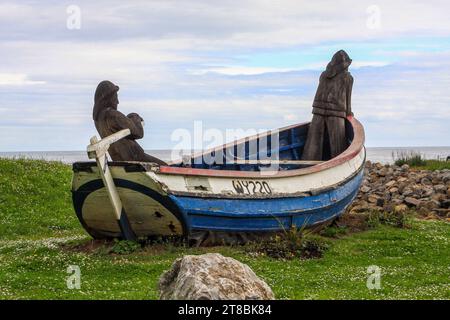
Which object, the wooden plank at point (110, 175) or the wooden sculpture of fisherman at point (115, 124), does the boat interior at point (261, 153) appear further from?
the wooden plank at point (110, 175)

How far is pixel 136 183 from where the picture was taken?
15555 millimetres

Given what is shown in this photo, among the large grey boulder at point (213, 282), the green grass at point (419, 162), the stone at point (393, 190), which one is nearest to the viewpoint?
the large grey boulder at point (213, 282)

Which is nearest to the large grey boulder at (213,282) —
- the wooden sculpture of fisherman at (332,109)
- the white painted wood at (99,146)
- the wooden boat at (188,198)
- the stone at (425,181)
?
the white painted wood at (99,146)

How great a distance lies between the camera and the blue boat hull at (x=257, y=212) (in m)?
15.9

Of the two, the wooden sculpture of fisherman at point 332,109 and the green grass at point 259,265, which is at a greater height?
the wooden sculpture of fisherman at point 332,109

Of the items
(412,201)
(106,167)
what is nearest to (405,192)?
(412,201)

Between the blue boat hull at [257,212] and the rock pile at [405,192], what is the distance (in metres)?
4.30

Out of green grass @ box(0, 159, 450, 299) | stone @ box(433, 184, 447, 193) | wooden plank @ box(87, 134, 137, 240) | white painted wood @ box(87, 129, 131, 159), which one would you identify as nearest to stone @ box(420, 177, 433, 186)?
stone @ box(433, 184, 447, 193)

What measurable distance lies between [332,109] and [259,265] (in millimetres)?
7534

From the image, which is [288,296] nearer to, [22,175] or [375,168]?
[22,175]

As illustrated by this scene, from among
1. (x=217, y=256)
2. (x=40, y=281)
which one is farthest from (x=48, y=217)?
(x=217, y=256)

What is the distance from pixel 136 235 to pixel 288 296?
508 centimetres

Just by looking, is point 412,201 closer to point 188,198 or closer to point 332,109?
point 332,109

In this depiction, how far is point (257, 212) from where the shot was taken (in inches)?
660
